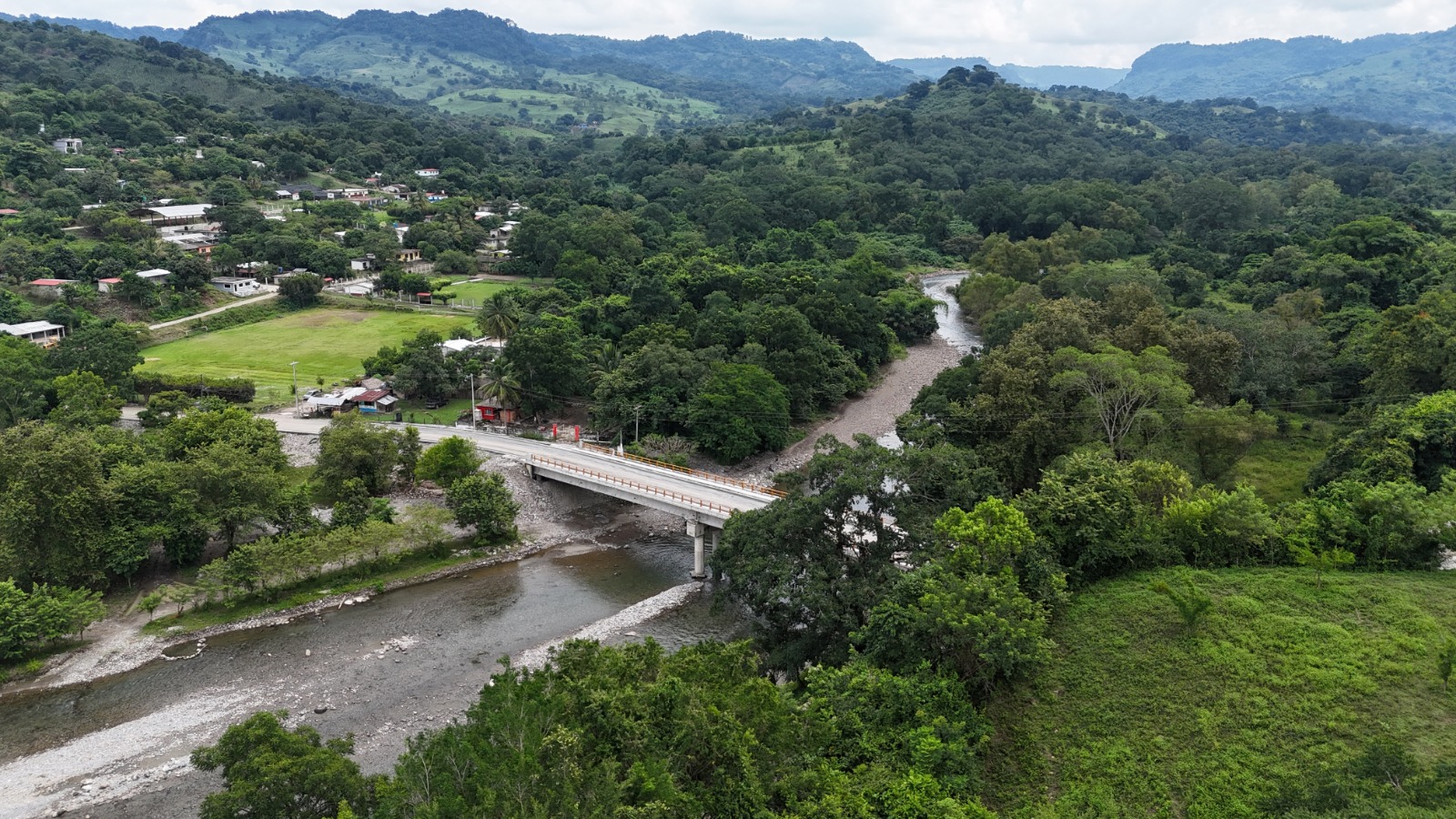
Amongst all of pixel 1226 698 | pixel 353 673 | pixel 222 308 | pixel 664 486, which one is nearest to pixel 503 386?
pixel 664 486

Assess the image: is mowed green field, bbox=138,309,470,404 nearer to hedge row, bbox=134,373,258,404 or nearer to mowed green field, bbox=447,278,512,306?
hedge row, bbox=134,373,258,404

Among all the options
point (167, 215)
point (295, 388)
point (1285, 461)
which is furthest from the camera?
point (167, 215)

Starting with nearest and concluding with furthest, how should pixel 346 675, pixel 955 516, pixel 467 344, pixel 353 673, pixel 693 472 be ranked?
pixel 955 516 < pixel 346 675 < pixel 353 673 < pixel 693 472 < pixel 467 344

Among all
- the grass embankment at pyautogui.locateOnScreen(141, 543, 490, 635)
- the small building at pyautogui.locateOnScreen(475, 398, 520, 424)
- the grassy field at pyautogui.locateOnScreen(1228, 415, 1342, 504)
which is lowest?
the grass embankment at pyautogui.locateOnScreen(141, 543, 490, 635)

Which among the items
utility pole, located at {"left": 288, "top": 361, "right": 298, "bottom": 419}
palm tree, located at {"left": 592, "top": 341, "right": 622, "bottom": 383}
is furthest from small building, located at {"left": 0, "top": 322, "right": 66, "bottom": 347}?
palm tree, located at {"left": 592, "top": 341, "right": 622, "bottom": 383}

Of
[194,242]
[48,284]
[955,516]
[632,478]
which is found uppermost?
[955,516]

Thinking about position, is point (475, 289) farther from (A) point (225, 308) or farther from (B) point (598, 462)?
(B) point (598, 462)
